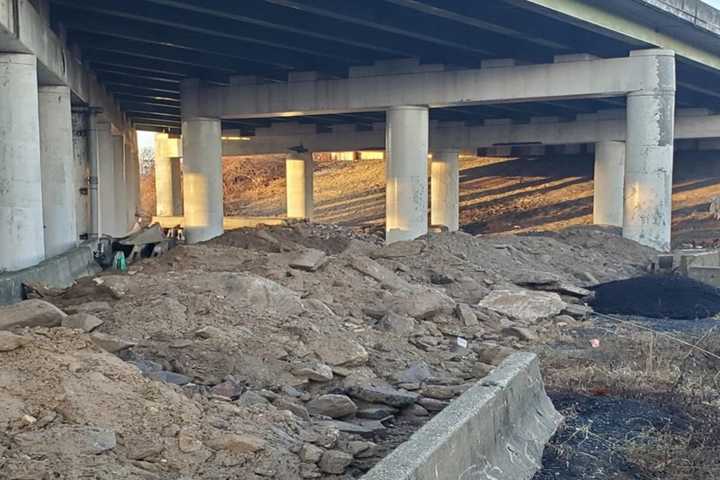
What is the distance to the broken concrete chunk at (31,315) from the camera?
25.0ft

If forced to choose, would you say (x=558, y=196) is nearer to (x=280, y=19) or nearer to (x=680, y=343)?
(x=280, y=19)

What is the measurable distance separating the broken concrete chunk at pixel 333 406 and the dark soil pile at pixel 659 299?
8.52 m

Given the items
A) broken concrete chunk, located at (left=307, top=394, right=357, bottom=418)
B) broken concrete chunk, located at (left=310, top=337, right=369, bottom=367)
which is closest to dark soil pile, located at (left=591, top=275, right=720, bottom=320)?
broken concrete chunk, located at (left=310, top=337, right=369, bottom=367)

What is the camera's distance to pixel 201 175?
27.8 metres

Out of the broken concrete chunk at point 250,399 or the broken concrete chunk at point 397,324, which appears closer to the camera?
the broken concrete chunk at point 250,399

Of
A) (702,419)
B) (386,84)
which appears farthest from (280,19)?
(702,419)

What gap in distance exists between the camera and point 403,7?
17.8m

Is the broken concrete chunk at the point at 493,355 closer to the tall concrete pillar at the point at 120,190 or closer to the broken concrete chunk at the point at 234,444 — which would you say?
the broken concrete chunk at the point at 234,444

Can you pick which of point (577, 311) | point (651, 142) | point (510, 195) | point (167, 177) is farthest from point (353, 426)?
point (510, 195)

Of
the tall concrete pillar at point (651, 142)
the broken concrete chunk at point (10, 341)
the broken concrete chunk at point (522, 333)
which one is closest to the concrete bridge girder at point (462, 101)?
the tall concrete pillar at point (651, 142)

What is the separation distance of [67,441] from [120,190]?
29481 mm

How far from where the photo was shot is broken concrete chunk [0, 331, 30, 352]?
595 centimetres

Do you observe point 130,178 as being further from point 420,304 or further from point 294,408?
point 294,408

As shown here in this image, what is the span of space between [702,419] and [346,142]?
111 feet
